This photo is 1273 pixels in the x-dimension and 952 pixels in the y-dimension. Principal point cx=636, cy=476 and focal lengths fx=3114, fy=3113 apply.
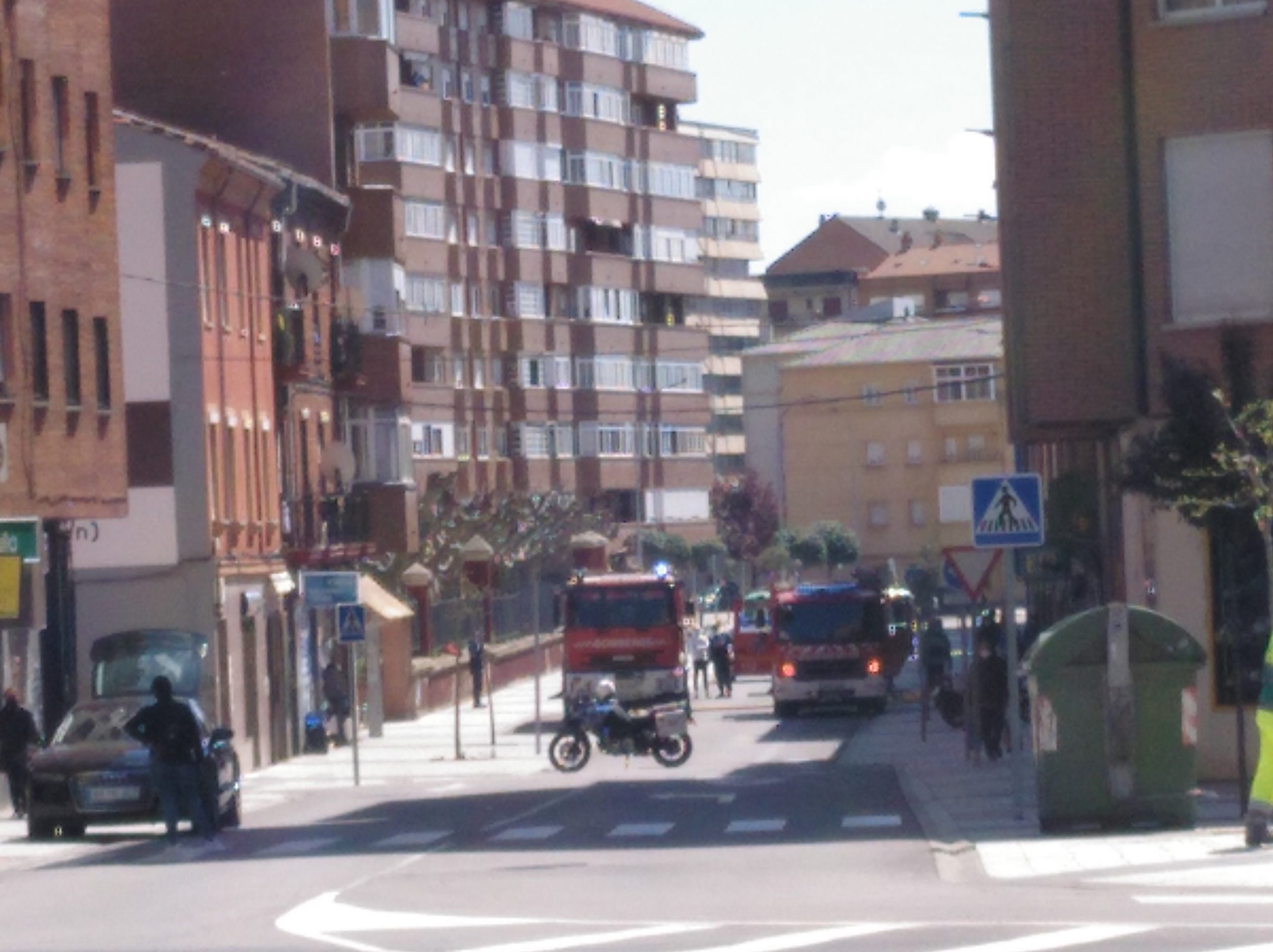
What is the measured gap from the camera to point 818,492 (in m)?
138

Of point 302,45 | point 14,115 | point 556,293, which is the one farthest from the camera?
point 556,293

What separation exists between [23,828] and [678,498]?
87.2m

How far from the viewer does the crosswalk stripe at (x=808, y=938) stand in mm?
15680

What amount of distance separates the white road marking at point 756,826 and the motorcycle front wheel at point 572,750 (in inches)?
573

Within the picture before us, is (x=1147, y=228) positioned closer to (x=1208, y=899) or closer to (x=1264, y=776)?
(x=1264, y=776)

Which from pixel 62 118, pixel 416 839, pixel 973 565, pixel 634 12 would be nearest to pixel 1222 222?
pixel 973 565

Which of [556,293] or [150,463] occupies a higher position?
[556,293]

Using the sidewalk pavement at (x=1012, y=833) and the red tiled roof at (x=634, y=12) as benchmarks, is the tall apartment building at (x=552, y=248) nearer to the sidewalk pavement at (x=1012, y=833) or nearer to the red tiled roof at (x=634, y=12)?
the red tiled roof at (x=634, y=12)

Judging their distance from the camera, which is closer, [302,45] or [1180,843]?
[1180,843]

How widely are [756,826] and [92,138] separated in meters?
20.4

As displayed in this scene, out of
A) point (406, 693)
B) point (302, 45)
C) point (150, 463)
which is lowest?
point (406, 693)

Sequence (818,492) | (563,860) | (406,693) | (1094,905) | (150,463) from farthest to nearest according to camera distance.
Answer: (818,492), (406,693), (150,463), (563,860), (1094,905)

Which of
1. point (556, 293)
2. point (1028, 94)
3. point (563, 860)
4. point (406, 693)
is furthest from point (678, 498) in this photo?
point (563, 860)

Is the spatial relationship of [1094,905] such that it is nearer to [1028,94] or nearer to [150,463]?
[1028,94]
